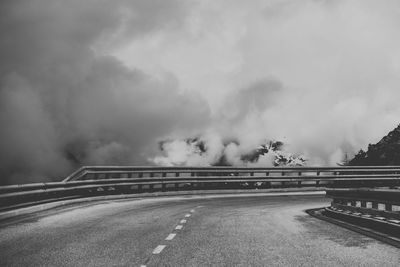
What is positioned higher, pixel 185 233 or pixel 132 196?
pixel 132 196

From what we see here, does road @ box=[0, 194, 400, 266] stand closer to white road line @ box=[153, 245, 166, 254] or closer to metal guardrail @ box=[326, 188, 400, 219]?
white road line @ box=[153, 245, 166, 254]

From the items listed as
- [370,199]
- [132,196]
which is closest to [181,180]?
[132,196]

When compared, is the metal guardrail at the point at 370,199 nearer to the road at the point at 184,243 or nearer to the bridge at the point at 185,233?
the bridge at the point at 185,233

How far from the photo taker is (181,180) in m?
25.1

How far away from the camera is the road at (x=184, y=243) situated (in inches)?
258

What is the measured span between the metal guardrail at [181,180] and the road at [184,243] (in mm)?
2253

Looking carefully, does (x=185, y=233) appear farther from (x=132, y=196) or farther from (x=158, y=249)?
(x=132, y=196)

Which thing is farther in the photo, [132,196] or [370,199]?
[132,196]

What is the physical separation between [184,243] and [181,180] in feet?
55.5

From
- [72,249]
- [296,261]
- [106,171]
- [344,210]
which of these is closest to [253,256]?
[296,261]

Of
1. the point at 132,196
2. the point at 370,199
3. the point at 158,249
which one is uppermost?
the point at 370,199

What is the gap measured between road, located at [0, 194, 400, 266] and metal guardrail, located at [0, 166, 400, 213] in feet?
7.39

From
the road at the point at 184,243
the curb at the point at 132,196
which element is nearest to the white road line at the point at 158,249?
the road at the point at 184,243

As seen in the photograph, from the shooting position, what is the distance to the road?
6.55m
